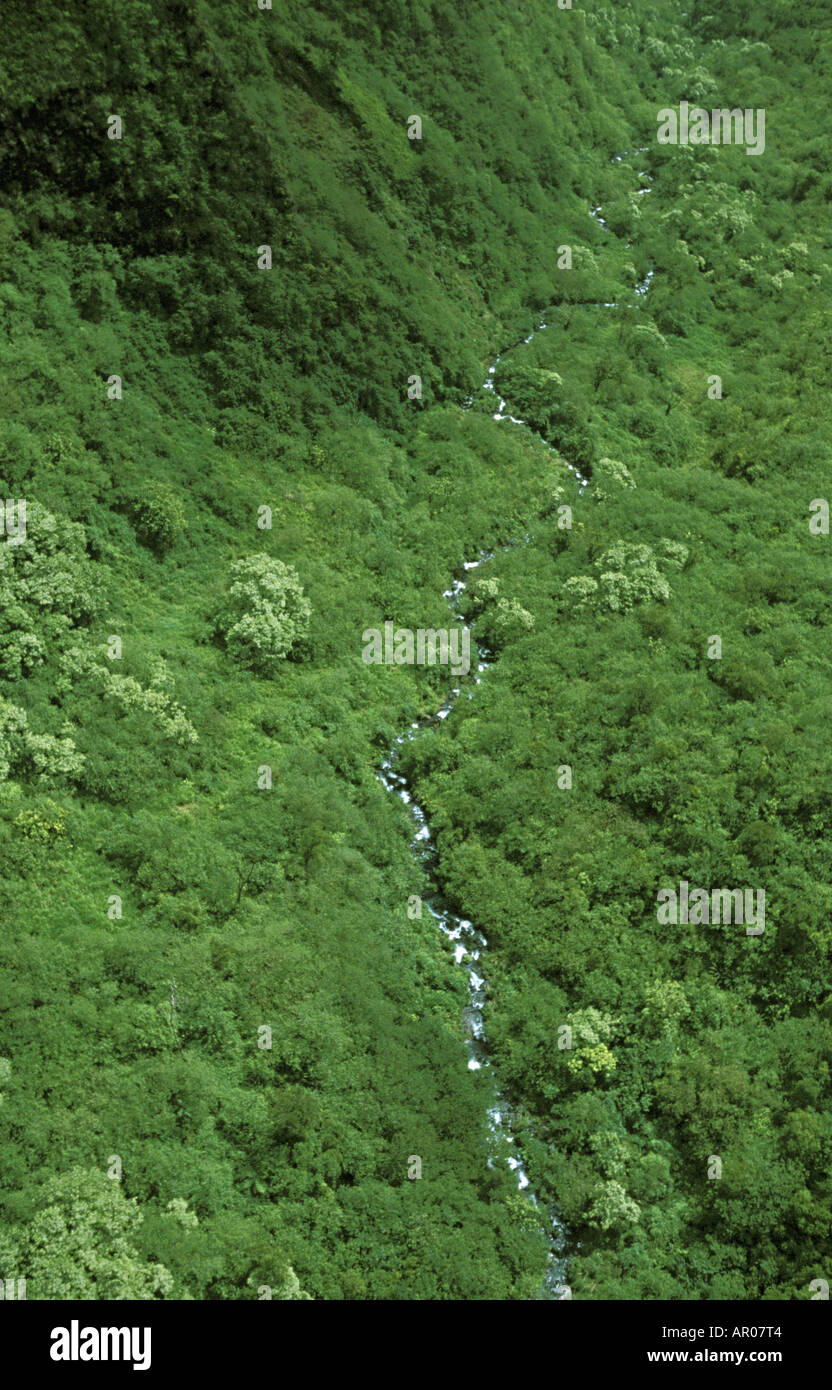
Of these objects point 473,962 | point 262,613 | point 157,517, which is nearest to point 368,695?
point 262,613

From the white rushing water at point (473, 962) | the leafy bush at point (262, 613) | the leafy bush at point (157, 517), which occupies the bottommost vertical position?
the white rushing water at point (473, 962)

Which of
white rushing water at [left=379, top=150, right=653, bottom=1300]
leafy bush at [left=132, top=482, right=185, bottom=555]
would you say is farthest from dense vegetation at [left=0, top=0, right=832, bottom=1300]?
white rushing water at [left=379, top=150, right=653, bottom=1300]

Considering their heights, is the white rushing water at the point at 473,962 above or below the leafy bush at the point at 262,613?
below

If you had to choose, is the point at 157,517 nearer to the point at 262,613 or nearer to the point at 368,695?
the point at 262,613

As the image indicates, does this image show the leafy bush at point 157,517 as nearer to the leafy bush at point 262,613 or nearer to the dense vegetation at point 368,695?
the dense vegetation at point 368,695

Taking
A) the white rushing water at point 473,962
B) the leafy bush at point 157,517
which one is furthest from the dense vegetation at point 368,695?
the white rushing water at point 473,962

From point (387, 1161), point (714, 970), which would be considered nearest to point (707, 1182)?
point (714, 970)
